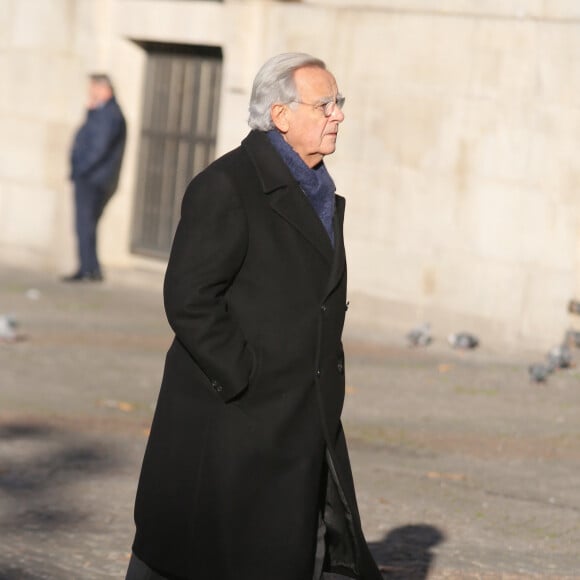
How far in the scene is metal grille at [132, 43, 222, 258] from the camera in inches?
618

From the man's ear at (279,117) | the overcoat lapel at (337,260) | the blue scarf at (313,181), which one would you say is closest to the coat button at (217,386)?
the overcoat lapel at (337,260)

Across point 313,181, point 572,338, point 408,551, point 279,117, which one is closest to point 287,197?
point 313,181

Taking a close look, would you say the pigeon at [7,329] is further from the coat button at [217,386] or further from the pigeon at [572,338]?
the coat button at [217,386]

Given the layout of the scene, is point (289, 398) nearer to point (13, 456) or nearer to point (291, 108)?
point (291, 108)

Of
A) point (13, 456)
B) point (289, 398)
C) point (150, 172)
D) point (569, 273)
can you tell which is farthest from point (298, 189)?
point (150, 172)

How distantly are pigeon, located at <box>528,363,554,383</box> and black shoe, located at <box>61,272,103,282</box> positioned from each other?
5731 millimetres

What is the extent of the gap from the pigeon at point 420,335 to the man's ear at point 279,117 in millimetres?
8261

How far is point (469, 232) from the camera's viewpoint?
43.4 ft

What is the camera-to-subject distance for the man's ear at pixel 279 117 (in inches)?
184

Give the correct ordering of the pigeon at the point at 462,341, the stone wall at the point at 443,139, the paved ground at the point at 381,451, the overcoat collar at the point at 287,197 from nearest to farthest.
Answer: the overcoat collar at the point at 287,197 < the paved ground at the point at 381,451 < the stone wall at the point at 443,139 < the pigeon at the point at 462,341

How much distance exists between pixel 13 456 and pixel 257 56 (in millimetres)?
6991

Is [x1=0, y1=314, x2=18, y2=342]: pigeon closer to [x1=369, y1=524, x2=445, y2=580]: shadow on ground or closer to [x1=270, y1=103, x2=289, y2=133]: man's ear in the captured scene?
[x1=369, y1=524, x2=445, y2=580]: shadow on ground

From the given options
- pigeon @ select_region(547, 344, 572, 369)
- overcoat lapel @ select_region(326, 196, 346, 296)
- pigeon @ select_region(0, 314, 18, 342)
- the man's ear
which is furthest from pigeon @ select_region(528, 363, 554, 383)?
the man's ear

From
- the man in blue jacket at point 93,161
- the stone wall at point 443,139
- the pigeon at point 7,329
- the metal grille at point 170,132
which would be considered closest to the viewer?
the pigeon at point 7,329
